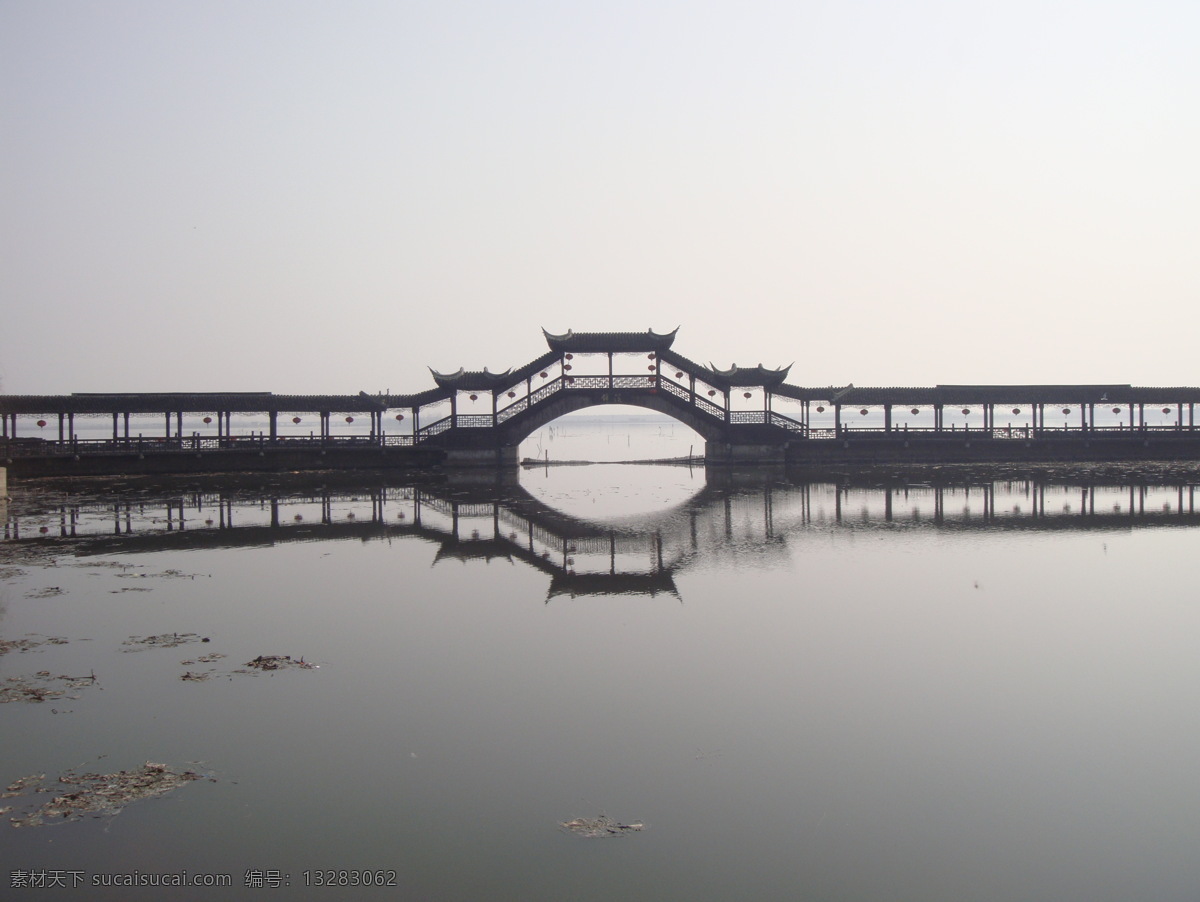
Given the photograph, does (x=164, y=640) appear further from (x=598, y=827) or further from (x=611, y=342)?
(x=611, y=342)

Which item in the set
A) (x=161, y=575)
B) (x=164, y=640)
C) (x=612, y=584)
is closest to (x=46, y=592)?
(x=161, y=575)

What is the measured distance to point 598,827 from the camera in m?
6.88

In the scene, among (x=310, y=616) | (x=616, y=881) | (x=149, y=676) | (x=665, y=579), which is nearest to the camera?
(x=616, y=881)

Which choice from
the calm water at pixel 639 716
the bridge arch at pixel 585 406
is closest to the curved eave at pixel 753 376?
the bridge arch at pixel 585 406

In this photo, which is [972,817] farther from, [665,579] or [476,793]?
[665,579]

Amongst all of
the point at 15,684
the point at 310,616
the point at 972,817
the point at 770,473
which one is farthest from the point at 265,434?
the point at 972,817

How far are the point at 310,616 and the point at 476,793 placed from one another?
745 cm

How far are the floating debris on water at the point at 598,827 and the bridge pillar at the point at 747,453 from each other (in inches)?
1575

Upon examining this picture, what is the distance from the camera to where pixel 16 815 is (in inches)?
275

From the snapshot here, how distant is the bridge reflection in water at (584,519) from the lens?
20.0 meters

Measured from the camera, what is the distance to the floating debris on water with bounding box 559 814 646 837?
6797 millimetres

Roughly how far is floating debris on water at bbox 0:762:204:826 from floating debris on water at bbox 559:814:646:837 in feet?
11.7

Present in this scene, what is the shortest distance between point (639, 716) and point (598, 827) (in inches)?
96.8

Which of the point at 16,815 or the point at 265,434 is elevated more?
the point at 265,434
